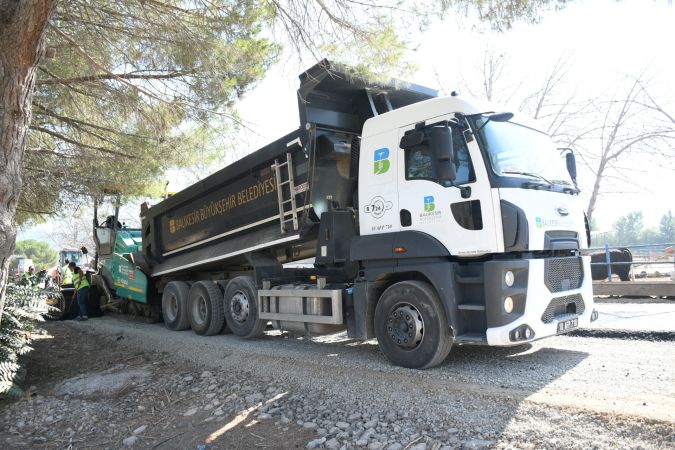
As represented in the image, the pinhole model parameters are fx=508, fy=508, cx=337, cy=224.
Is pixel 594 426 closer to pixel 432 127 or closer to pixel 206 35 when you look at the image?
pixel 432 127

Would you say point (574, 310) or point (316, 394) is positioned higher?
point (574, 310)

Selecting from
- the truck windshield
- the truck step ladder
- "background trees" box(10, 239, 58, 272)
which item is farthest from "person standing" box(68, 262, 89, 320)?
"background trees" box(10, 239, 58, 272)

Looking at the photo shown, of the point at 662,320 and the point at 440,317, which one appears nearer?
the point at 440,317

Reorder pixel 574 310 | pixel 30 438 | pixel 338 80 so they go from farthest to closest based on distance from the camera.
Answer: pixel 338 80 → pixel 574 310 → pixel 30 438

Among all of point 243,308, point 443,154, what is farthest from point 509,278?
point 243,308

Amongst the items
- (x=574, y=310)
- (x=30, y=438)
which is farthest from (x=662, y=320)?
(x=30, y=438)

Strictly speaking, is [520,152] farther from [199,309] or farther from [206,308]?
[199,309]

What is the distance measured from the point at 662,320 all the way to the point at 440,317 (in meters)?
4.31

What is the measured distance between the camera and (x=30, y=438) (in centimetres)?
468

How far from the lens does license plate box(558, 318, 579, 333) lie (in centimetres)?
486

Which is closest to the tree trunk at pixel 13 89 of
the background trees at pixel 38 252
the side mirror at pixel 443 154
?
the side mirror at pixel 443 154

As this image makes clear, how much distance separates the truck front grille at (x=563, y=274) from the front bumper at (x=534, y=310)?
20mm

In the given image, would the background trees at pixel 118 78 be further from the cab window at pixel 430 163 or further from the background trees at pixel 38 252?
the background trees at pixel 38 252

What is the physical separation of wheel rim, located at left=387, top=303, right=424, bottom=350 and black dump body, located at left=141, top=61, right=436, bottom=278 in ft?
5.31
